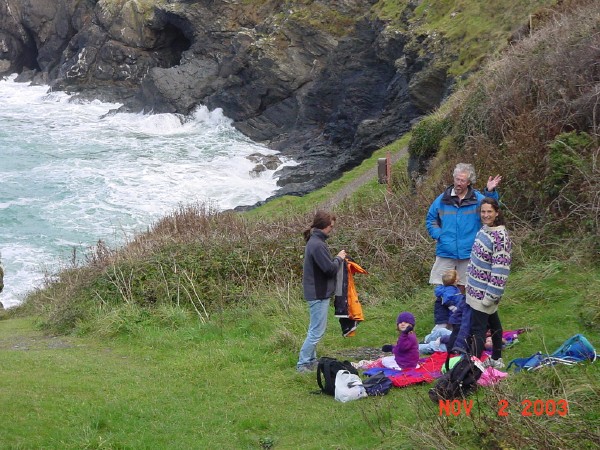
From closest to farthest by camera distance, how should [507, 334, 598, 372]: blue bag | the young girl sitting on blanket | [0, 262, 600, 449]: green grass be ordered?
[0, 262, 600, 449]: green grass, [507, 334, 598, 372]: blue bag, the young girl sitting on blanket

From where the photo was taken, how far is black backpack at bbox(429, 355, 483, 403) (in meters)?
7.10

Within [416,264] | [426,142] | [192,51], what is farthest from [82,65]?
[416,264]

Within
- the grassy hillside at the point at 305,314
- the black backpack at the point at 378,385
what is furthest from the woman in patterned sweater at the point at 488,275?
the black backpack at the point at 378,385

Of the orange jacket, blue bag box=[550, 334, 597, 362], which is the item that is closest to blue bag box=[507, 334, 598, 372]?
blue bag box=[550, 334, 597, 362]

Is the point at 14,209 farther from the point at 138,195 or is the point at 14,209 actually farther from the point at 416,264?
the point at 416,264

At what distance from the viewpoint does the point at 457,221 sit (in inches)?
385

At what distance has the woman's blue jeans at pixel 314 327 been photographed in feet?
30.1

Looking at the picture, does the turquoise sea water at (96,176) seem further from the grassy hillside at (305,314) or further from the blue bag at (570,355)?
the blue bag at (570,355)

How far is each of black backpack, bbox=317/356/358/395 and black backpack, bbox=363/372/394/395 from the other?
28cm

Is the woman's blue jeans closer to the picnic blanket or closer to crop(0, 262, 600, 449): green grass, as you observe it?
crop(0, 262, 600, 449): green grass

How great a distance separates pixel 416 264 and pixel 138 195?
2432cm

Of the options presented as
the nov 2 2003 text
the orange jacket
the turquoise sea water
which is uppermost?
the nov 2 2003 text

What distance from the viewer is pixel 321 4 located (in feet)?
157

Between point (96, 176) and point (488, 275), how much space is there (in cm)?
3370
